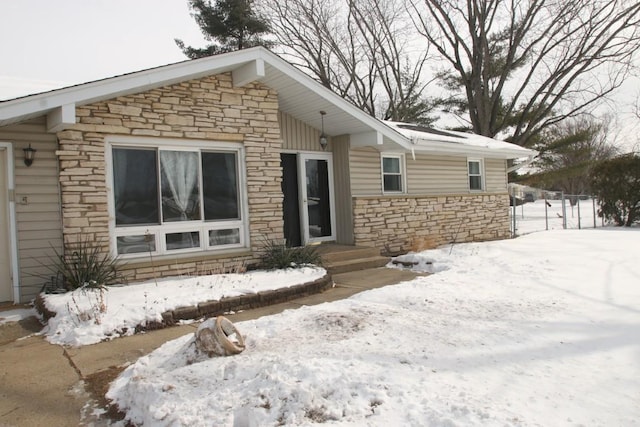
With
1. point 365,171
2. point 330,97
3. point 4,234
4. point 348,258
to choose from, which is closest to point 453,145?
point 365,171

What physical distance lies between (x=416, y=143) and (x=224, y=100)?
472 cm

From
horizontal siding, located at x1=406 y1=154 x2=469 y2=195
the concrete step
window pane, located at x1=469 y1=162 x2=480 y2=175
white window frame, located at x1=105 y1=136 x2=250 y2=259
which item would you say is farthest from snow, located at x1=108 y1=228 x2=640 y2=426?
window pane, located at x1=469 y1=162 x2=480 y2=175

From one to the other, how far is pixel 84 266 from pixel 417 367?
16.5 ft

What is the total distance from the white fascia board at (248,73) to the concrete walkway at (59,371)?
411cm

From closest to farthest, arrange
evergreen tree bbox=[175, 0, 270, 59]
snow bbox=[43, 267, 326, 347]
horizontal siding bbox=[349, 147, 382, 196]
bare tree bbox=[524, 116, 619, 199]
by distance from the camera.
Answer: snow bbox=[43, 267, 326, 347], horizontal siding bbox=[349, 147, 382, 196], evergreen tree bbox=[175, 0, 270, 59], bare tree bbox=[524, 116, 619, 199]

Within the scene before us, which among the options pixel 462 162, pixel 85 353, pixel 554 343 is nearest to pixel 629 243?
pixel 462 162

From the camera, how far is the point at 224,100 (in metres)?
7.85

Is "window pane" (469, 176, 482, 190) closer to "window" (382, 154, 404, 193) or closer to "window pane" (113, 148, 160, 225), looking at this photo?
"window" (382, 154, 404, 193)

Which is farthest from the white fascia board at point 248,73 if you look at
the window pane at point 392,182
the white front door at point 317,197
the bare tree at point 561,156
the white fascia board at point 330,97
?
the bare tree at point 561,156

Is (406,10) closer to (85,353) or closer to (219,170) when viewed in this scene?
(219,170)

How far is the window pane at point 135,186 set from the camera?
273 inches

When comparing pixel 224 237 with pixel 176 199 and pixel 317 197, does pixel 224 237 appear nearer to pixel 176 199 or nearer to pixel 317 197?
pixel 176 199

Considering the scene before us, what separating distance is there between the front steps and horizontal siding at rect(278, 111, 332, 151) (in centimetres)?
226

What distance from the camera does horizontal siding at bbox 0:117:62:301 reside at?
20.6 feet
